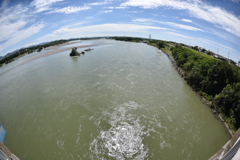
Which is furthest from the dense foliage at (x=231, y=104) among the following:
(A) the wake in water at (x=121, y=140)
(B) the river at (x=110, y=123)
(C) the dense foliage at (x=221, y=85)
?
(A) the wake in water at (x=121, y=140)

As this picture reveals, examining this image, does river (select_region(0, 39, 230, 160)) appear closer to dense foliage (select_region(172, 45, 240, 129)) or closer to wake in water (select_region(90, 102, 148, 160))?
wake in water (select_region(90, 102, 148, 160))

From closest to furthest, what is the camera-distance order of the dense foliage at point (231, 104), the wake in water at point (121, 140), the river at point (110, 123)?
1. the wake in water at point (121, 140)
2. the river at point (110, 123)
3. the dense foliage at point (231, 104)

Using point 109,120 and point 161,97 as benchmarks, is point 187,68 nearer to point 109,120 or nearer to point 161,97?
point 161,97

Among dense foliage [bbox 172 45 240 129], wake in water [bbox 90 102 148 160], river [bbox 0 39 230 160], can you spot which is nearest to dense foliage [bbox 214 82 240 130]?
dense foliage [bbox 172 45 240 129]

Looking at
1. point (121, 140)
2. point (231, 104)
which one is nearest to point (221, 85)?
point (231, 104)

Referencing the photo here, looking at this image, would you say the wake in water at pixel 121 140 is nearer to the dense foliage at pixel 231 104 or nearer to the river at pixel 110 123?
the river at pixel 110 123

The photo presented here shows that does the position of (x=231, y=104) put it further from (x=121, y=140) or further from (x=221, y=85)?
(x=121, y=140)

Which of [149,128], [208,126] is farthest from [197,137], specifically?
[149,128]
